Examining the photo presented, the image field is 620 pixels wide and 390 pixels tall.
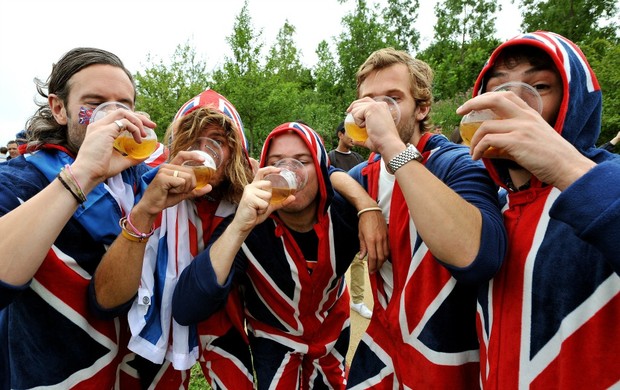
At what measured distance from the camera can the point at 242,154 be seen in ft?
8.07

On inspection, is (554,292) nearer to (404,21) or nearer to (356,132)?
(356,132)

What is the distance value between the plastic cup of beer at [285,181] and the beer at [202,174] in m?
0.32

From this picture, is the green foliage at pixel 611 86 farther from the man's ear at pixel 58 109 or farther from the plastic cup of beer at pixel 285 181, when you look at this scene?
the man's ear at pixel 58 109

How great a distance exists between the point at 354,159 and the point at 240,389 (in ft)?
14.4

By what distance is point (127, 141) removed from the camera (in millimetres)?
1753

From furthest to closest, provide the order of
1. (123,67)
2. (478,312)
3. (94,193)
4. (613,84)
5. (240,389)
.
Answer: (613,84)
(240,389)
(123,67)
(94,193)
(478,312)

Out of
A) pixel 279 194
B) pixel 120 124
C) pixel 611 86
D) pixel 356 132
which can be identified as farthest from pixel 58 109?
pixel 611 86

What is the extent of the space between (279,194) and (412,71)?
42.7 inches

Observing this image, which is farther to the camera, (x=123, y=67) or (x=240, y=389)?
(x=240, y=389)

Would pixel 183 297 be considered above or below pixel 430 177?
below

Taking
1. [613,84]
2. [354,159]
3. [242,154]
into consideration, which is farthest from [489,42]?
[242,154]

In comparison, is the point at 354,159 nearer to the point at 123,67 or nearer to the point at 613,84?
the point at 123,67

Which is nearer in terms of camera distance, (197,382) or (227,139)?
(227,139)

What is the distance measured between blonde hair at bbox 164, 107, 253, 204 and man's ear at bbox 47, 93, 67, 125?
603 mm
